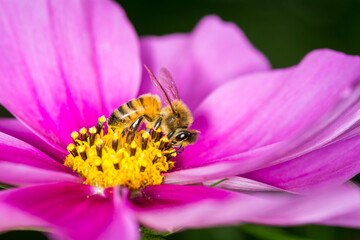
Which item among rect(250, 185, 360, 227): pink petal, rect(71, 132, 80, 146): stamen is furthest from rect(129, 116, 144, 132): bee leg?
rect(250, 185, 360, 227): pink petal

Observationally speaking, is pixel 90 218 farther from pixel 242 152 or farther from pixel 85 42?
pixel 85 42

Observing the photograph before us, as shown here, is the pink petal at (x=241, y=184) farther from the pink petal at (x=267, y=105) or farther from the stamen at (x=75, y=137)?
the stamen at (x=75, y=137)

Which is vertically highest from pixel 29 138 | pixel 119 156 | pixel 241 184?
pixel 29 138

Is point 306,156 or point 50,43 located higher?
point 50,43

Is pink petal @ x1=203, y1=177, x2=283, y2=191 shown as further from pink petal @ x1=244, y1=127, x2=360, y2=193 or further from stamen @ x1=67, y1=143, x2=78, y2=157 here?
stamen @ x1=67, y1=143, x2=78, y2=157

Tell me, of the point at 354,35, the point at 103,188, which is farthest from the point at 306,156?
the point at 354,35

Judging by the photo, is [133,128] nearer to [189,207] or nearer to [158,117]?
[158,117]

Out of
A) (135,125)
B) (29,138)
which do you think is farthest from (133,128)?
(29,138)
